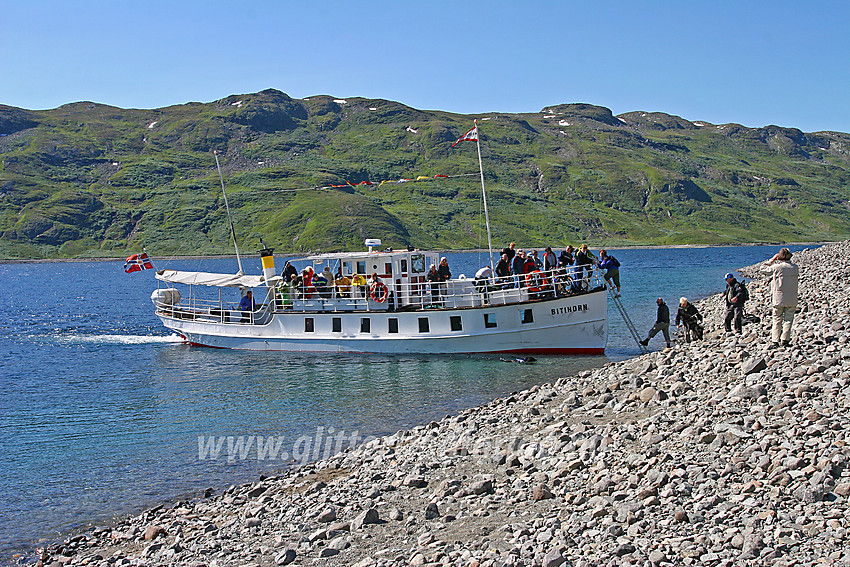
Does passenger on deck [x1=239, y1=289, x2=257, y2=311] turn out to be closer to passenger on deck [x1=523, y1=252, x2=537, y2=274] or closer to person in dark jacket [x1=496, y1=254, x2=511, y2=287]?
person in dark jacket [x1=496, y1=254, x2=511, y2=287]

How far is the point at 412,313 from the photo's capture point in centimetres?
3525

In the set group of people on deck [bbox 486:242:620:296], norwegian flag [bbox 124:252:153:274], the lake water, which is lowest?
the lake water

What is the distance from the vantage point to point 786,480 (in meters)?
9.69

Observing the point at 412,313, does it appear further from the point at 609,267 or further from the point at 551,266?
the point at 609,267

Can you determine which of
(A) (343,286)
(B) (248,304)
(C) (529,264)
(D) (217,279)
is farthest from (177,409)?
(C) (529,264)

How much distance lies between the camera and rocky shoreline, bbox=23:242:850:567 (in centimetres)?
902

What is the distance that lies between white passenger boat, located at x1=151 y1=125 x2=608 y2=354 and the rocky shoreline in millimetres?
13886

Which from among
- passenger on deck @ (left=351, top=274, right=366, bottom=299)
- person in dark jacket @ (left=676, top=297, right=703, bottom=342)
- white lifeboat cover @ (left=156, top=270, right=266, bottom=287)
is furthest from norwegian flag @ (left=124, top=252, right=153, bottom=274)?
person in dark jacket @ (left=676, top=297, right=703, bottom=342)

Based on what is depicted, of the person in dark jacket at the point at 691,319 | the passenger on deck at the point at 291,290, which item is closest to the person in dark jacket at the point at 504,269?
the person in dark jacket at the point at 691,319

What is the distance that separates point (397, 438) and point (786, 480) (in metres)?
10.7

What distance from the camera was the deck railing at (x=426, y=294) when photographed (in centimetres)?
3259

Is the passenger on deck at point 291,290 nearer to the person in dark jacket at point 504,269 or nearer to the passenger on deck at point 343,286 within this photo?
the passenger on deck at point 343,286

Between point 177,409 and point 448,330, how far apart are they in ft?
44.5

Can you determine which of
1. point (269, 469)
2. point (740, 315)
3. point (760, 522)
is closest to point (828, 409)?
point (760, 522)
